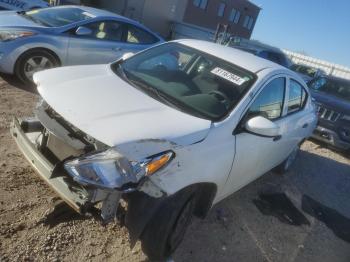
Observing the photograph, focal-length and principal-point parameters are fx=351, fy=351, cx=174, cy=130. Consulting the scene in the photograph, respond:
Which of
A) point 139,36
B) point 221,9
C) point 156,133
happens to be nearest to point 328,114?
point 139,36

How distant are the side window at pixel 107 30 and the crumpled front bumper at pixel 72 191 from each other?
4540 mm

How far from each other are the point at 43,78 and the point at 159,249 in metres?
1.81

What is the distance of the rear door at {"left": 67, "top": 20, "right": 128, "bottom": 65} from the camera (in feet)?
21.6

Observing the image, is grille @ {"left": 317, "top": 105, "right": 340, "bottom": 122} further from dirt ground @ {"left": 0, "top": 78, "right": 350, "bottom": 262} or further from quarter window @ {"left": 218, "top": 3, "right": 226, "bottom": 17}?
quarter window @ {"left": 218, "top": 3, "right": 226, "bottom": 17}

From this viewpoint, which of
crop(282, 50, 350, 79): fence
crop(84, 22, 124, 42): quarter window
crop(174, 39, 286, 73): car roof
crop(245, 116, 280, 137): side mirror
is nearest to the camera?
crop(245, 116, 280, 137): side mirror

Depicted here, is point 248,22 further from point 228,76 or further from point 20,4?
point 228,76

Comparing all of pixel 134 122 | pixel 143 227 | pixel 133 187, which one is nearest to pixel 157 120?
pixel 134 122

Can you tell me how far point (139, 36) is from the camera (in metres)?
7.68

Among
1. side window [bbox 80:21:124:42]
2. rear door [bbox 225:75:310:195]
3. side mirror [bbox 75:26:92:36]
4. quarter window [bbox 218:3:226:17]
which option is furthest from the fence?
rear door [bbox 225:75:310:195]

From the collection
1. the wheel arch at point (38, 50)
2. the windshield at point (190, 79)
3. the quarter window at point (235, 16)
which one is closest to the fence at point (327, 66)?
the quarter window at point (235, 16)

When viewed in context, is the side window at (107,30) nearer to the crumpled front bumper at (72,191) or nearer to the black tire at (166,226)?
the crumpled front bumper at (72,191)

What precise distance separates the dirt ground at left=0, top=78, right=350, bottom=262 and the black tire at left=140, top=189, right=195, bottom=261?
0.93ft

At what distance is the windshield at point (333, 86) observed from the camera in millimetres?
8867

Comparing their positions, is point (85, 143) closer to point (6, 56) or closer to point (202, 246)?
point (202, 246)
